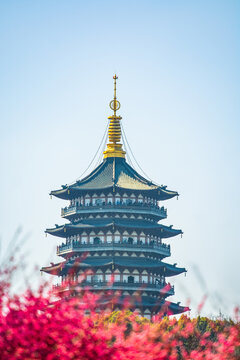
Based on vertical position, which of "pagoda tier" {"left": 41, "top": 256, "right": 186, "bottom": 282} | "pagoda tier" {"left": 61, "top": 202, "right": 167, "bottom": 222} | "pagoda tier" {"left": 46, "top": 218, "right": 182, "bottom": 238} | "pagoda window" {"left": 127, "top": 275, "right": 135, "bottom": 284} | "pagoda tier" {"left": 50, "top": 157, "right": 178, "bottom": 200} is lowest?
"pagoda window" {"left": 127, "top": 275, "right": 135, "bottom": 284}

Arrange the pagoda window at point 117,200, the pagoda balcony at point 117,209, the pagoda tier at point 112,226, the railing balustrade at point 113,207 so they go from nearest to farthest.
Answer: the pagoda tier at point 112,226 < the pagoda balcony at point 117,209 < the railing balustrade at point 113,207 < the pagoda window at point 117,200

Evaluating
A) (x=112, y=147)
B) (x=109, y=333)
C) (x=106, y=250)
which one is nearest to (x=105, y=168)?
(x=112, y=147)

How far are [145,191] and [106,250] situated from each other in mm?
6279

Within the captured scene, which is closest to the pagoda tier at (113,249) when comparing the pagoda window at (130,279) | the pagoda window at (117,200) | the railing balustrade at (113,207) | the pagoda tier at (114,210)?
the pagoda window at (130,279)

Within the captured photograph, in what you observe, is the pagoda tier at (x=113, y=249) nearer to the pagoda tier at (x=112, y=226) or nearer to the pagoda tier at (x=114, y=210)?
the pagoda tier at (x=112, y=226)

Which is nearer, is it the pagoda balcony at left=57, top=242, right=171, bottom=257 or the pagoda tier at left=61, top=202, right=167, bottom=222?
the pagoda balcony at left=57, top=242, right=171, bottom=257

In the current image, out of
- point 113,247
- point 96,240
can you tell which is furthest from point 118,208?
point 113,247

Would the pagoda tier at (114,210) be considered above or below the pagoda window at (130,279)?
above

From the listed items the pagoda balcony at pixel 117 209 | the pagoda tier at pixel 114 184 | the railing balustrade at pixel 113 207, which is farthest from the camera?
the pagoda tier at pixel 114 184

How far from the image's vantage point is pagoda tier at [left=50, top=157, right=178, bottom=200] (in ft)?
239

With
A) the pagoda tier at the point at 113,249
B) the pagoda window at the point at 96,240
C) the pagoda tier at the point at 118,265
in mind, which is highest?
the pagoda window at the point at 96,240

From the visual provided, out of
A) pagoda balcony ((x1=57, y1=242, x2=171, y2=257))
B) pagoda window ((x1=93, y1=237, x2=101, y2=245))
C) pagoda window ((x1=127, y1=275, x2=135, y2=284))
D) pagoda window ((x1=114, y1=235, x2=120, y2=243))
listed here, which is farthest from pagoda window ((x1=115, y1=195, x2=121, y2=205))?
pagoda window ((x1=127, y1=275, x2=135, y2=284))

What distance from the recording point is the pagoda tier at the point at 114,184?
72750 mm

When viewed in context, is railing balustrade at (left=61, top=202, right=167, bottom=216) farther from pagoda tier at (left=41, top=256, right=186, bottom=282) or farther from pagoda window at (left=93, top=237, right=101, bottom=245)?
pagoda tier at (left=41, top=256, right=186, bottom=282)
